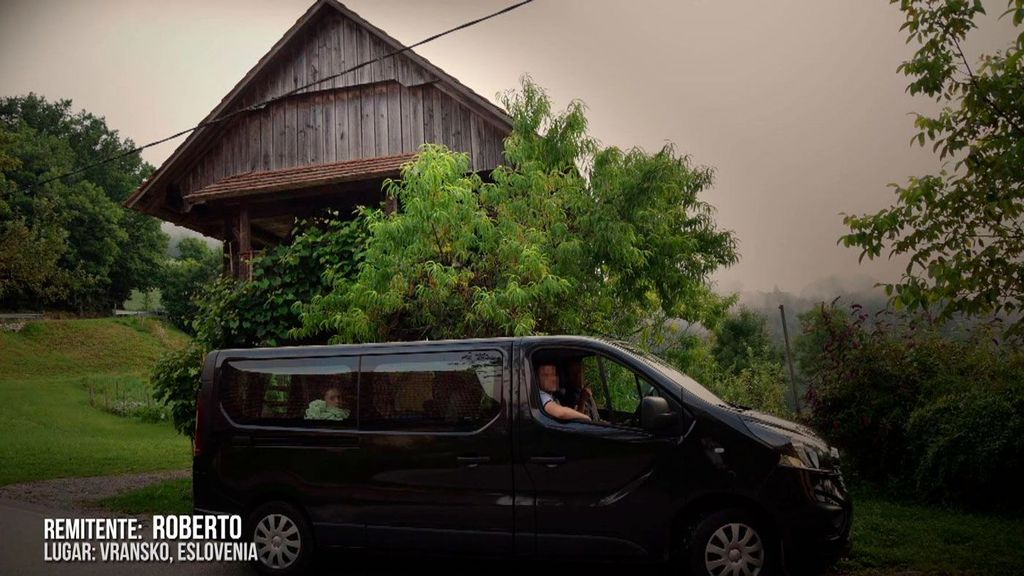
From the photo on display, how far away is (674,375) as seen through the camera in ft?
21.4

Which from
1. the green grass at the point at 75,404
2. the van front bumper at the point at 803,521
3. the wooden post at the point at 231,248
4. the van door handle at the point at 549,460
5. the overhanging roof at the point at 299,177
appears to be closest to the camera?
the van front bumper at the point at 803,521

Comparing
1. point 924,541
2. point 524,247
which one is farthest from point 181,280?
point 924,541

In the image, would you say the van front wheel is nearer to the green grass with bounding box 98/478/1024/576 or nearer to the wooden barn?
the green grass with bounding box 98/478/1024/576

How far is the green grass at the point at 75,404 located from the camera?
18.1 meters

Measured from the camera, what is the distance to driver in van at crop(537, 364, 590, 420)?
635 centimetres

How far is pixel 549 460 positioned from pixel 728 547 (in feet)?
4.63

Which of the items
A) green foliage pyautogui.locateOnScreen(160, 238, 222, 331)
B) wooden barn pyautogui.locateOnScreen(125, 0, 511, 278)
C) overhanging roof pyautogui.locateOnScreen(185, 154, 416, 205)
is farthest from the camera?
green foliage pyautogui.locateOnScreen(160, 238, 222, 331)

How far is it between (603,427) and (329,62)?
45.8 feet

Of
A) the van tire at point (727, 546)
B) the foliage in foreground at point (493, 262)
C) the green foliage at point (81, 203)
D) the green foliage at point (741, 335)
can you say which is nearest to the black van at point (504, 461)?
→ the van tire at point (727, 546)

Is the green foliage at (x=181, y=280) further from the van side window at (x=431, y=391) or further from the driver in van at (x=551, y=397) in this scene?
the driver in van at (x=551, y=397)

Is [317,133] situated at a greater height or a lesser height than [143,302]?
lesser

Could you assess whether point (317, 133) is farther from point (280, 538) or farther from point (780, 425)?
point (780, 425)

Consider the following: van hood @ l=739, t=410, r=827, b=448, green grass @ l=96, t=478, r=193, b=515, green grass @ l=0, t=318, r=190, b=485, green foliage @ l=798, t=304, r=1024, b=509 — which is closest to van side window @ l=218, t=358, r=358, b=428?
van hood @ l=739, t=410, r=827, b=448

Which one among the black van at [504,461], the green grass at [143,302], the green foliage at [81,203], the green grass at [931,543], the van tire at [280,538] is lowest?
the green grass at [931,543]
